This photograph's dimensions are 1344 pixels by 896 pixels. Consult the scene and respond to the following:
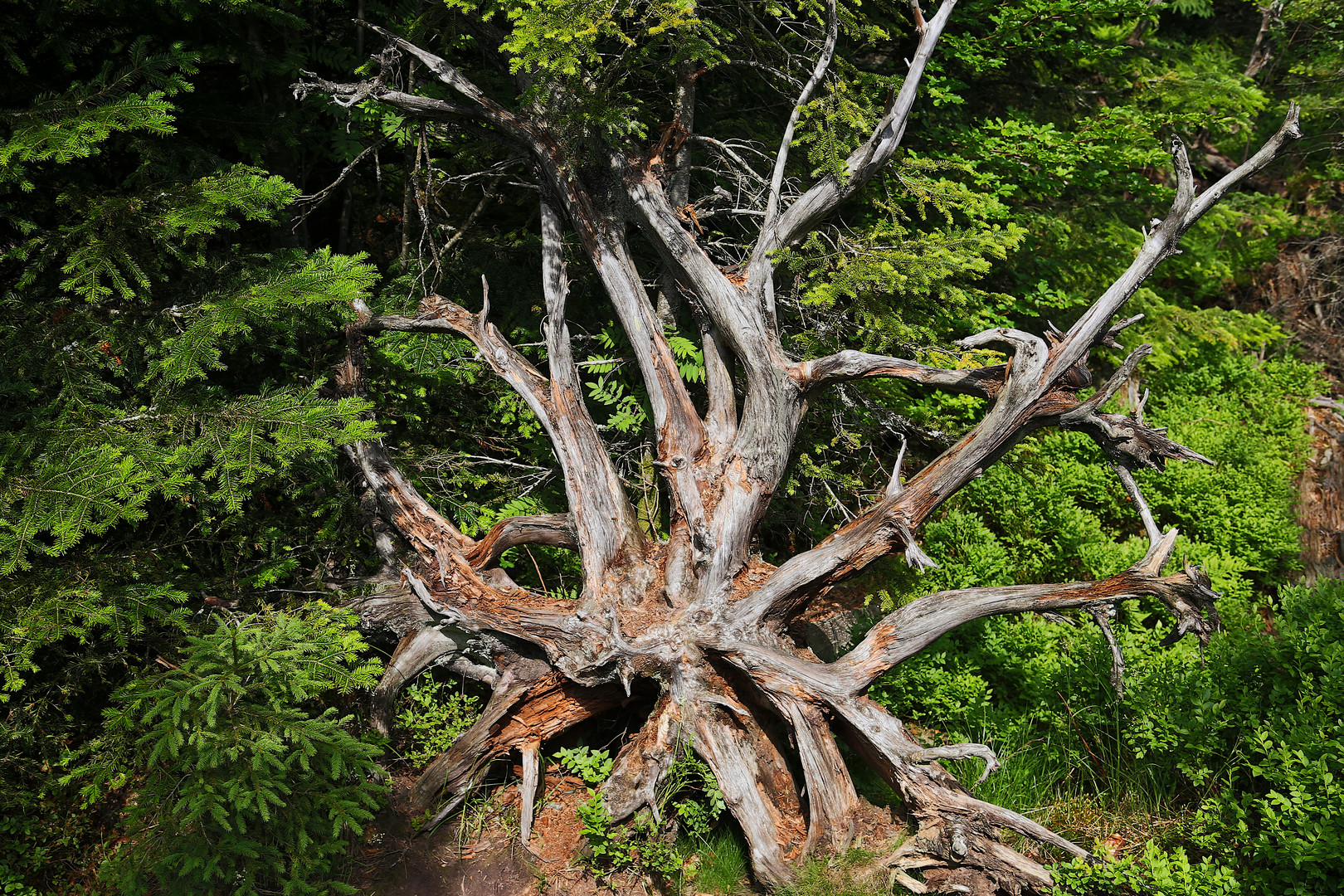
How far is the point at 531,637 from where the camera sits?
16.3ft

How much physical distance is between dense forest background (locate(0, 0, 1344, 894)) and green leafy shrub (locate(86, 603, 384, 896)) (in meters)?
0.03

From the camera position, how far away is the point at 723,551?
16.7 ft

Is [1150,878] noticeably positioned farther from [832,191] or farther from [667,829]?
[832,191]

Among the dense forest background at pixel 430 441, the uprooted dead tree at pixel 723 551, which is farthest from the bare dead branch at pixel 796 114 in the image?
the dense forest background at pixel 430 441

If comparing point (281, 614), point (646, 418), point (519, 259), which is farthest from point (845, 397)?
point (281, 614)

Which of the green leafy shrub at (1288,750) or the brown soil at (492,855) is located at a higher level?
the green leafy shrub at (1288,750)

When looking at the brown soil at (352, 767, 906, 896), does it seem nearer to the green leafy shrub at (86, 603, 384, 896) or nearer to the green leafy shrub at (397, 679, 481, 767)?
the green leafy shrub at (397, 679, 481, 767)

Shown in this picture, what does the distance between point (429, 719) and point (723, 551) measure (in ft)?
7.54

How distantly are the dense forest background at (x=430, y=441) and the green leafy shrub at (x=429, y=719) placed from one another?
2 centimetres

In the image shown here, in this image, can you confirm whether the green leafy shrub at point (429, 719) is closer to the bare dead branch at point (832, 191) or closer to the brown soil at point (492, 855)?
the brown soil at point (492, 855)

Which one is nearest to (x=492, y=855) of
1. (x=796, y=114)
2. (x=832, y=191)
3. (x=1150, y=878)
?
(x=1150, y=878)

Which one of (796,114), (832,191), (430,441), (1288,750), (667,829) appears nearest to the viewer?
(1288,750)

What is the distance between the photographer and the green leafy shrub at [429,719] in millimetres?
5363

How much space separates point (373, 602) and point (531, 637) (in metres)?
A: 1.26
